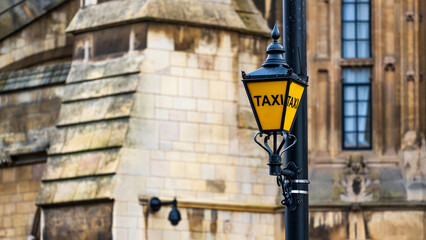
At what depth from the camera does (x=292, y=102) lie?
7996 mm

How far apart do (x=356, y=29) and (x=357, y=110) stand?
1.14 m

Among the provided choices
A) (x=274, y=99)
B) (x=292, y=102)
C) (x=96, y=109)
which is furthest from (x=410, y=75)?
(x=274, y=99)

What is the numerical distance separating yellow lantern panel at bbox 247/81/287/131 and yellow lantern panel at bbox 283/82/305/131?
5 centimetres

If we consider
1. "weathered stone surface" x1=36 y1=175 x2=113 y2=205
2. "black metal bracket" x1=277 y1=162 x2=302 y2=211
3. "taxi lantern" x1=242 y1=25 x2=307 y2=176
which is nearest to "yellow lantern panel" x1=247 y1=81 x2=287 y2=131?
"taxi lantern" x1=242 y1=25 x2=307 y2=176

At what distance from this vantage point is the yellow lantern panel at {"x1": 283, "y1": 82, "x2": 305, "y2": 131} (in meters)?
7.95

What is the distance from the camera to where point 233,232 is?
54.6ft

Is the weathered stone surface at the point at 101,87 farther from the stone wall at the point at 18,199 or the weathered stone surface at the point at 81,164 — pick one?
the stone wall at the point at 18,199

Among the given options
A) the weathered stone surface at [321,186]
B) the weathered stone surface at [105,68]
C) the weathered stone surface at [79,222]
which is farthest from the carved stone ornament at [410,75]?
the weathered stone surface at [79,222]

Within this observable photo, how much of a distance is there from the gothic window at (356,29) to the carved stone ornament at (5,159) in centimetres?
512

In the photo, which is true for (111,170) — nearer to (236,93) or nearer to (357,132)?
(236,93)

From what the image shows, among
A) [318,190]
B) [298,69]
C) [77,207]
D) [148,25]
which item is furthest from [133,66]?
[298,69]

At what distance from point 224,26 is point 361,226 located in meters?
3.26

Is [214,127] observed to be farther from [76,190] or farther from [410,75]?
[410,75]

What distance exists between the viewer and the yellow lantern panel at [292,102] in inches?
313
